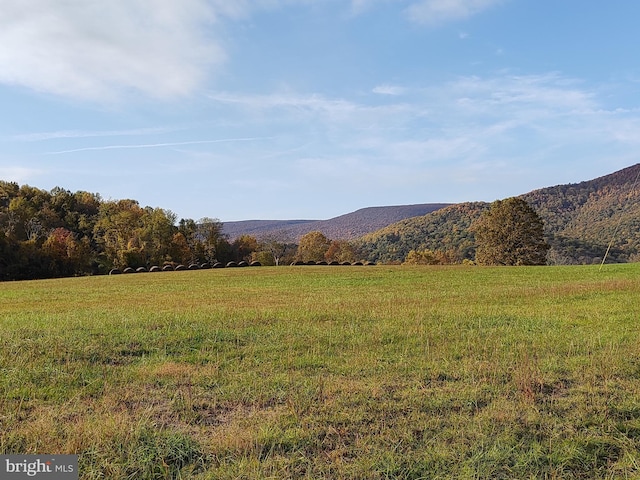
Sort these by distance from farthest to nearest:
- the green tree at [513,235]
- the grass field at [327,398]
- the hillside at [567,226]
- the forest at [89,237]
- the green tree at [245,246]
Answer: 1. the green tree at [245,246]
2. the hillside at [567,226]
3. the forest at [89,237]
4. the green tree at [513,235]
5. the grass field at [327,398]

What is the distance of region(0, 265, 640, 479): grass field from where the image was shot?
404 centimetres

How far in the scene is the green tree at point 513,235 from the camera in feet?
160

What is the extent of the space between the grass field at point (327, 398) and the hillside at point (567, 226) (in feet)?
214

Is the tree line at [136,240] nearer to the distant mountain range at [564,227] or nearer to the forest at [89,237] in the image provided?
the forest at [89,237]

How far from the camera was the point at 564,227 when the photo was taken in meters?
100

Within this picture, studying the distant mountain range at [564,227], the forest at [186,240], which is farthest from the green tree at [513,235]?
the distant mountain range at [564,227]

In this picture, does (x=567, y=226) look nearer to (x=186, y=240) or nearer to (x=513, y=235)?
(x=513, y=235)

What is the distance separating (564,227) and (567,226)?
29.6 inches

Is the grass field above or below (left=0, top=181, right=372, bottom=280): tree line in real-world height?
below

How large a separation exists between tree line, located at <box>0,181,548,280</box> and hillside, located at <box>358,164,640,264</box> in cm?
652

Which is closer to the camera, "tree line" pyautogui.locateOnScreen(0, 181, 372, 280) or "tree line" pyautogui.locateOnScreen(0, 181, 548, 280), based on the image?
"tree line" pyautogui.locateOnScreen(0, 181, 548, 280)

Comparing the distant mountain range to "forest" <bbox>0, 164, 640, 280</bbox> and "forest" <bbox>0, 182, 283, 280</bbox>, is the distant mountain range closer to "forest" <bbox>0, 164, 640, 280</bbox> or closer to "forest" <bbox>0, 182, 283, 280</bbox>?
"forest" <bbox>0, 164, 640, 280</bbox>

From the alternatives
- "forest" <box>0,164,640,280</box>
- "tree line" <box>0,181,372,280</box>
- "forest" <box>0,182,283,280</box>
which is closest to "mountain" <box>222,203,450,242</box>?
"forest" <box>0,164,640,280</box>

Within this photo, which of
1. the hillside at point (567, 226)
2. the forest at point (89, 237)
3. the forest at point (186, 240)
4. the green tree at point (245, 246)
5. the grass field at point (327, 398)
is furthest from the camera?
the green tree at point (245, 246)
